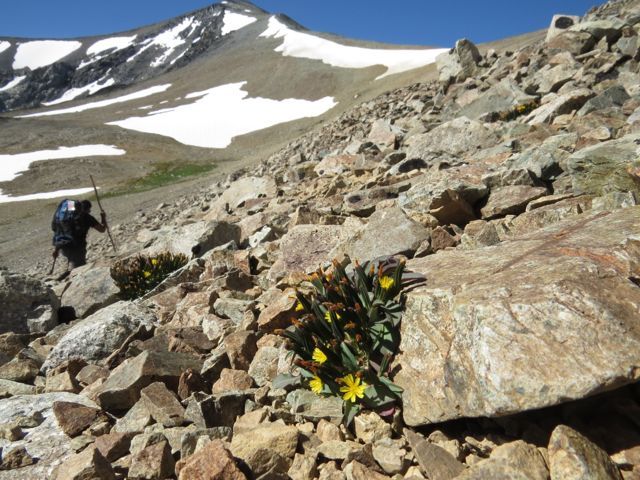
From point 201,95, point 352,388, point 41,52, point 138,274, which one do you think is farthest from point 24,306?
point 41,52

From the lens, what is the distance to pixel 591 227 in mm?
3383

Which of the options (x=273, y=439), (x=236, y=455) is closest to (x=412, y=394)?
(x=273, y=439)

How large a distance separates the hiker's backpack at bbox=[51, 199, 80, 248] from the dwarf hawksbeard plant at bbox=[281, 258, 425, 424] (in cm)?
967

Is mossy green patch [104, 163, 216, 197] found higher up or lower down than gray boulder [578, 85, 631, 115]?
higher up

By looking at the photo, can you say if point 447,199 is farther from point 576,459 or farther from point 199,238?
point 199,238

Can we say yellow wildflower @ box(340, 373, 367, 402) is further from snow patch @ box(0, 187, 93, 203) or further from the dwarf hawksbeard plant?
snow patch @ box(0, 187, 93, 203)

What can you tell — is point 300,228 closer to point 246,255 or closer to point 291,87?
point 246,255

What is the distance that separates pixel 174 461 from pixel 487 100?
12.7 meters

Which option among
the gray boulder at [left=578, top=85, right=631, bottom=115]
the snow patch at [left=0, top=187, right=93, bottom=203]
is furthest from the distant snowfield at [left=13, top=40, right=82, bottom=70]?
the gray boulder at [left=578, top=85, right=631, bottom=115]

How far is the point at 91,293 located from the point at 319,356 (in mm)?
5997

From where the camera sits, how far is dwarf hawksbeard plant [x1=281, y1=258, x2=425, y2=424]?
3133 mm

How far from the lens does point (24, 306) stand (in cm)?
737

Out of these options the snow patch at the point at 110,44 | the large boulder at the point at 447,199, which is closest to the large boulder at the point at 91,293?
the large boulder at the point at 447,199

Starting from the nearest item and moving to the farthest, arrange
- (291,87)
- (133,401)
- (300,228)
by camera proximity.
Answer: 1. (133,401)
2. (300,228)
3. (291,87)
